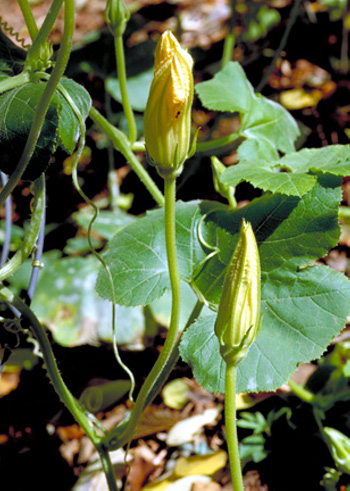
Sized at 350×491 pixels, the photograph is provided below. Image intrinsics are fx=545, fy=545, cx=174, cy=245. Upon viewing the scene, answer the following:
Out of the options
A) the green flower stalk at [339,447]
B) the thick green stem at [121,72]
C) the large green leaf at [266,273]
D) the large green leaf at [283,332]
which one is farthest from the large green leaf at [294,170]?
the green flower stalk at [339,447]

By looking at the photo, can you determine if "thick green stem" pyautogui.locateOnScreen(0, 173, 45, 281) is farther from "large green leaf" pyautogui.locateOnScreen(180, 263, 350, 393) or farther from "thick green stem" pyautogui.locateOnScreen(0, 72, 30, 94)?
"large green leaf" pyautogui.locateOnScreen(180, 263, 350, 393)

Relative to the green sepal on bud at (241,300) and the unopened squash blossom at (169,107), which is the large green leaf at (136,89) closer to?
the unopened squash blossom at (169,107)

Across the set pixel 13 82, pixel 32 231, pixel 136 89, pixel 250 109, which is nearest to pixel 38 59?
pixel 13 82

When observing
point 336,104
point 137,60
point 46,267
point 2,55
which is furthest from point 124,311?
point 336,104

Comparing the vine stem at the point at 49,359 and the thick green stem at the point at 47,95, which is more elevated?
the thick green stem at the point at 47,95

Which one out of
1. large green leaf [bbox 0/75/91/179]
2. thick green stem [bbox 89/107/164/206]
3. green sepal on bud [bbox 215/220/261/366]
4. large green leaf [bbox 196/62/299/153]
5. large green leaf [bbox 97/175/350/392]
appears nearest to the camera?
green sepal on bud [bbox 215/220/261/366]

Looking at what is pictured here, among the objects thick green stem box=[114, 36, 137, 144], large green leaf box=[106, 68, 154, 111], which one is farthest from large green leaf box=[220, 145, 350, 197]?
large green leaf box=[106, 68, 154, 111]
